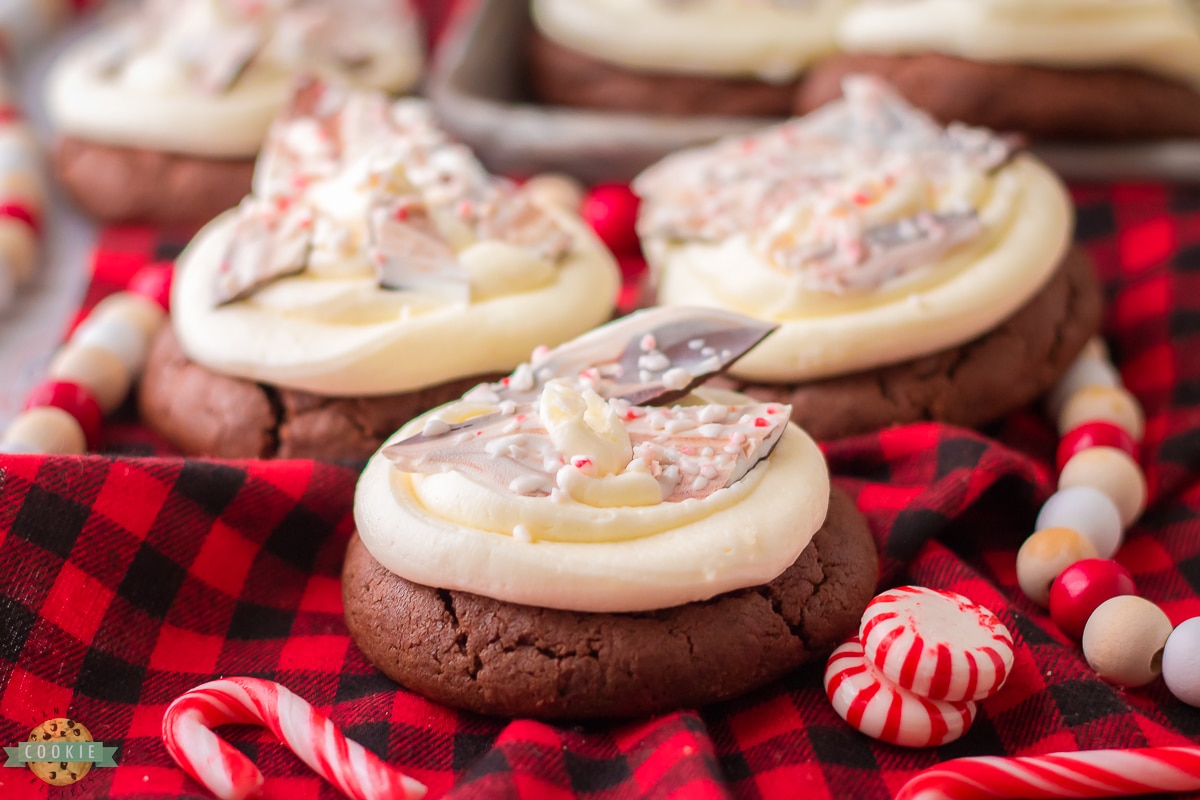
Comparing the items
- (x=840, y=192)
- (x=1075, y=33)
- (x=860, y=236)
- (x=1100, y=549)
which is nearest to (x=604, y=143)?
(x=840, y=192)

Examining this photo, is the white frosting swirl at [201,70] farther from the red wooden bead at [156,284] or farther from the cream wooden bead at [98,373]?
the cream wooden bead at [98,373]

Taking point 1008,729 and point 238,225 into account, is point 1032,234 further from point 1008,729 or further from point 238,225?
point 238,225

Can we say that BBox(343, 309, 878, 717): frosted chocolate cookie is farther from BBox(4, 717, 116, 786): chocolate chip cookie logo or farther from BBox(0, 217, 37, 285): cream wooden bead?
BBox(0, 217, 37, 285): cream wooden bead

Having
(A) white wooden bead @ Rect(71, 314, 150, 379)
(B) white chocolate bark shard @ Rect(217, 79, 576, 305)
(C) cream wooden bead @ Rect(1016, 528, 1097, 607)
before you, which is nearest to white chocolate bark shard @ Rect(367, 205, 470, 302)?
(B) white chocolate bark shard @ Rect(217, 79, 576, 305)

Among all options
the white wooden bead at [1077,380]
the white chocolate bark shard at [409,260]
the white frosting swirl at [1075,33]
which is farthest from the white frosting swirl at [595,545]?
the white frosting swirl at [1075,33]

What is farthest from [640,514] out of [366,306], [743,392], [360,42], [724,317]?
[360,42]
